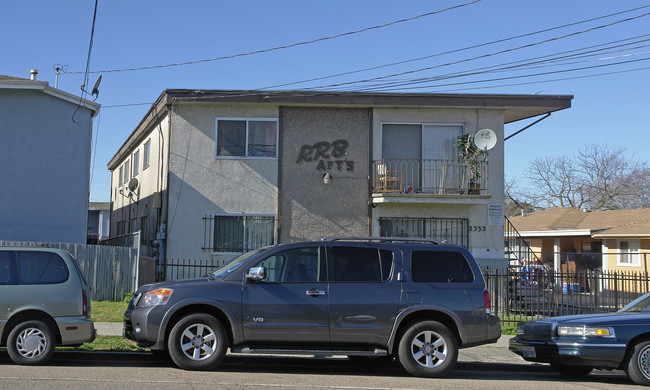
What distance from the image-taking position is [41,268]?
905 centimetres

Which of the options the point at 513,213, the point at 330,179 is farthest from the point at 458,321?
the point at 513,213

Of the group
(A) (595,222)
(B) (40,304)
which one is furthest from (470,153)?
(A) (595,222)

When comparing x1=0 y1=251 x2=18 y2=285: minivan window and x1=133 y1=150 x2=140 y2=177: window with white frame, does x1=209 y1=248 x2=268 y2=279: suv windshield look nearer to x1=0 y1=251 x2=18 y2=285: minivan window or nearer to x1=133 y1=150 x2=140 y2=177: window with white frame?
x1=0 y1=251 x2=18 y2=285: minivan window

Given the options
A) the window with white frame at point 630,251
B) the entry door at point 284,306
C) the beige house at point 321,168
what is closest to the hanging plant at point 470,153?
the beige house at point 321,168

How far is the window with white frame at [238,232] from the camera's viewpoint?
58.3ft

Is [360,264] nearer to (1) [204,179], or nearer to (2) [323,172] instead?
(2) [323,172]

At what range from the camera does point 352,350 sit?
29.3 feet

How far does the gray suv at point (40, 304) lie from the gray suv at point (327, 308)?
2.45 feet

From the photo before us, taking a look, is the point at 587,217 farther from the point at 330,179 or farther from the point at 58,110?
the point at 58,110

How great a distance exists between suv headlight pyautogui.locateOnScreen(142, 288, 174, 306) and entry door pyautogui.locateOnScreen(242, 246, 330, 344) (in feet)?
3.25

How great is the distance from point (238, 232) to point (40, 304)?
9175 millimetres

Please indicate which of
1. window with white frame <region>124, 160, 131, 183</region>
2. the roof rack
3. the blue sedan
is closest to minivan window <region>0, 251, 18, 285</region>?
the roof rack

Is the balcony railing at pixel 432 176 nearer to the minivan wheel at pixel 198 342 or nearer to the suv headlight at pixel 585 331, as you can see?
the suv headlight at pixel 585 331

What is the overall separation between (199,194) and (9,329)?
9.32m
